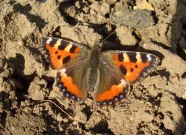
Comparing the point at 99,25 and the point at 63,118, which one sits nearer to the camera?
the point at 63,118

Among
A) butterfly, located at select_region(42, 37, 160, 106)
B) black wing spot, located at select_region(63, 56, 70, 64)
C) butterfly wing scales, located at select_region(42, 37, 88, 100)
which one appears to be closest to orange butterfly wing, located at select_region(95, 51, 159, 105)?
butterfly, located at select_region(42, 37, 160, 106)

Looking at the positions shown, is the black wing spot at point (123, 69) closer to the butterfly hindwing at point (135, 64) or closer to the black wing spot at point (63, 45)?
the butterfly hindwing at point (135, 64)

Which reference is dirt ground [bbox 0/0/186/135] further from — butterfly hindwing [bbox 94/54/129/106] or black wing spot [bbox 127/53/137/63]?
black wing spot [bbox 127/53/137/63]

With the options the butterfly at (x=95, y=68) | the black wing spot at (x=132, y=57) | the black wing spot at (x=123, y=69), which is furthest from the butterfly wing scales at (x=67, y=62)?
the black wing spot at (x=132, y=57)

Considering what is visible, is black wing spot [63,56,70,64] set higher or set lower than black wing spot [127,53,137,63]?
lower

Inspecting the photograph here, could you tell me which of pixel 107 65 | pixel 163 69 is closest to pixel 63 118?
pixel 107 65

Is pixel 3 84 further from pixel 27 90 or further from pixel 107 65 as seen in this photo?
pixel 107 65
